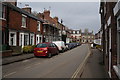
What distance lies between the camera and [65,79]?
7703 millimetres

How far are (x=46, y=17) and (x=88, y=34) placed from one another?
310 ft

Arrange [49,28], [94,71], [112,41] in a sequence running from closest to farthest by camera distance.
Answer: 1. [112,41]
2. [94,71]
3. [49,28]

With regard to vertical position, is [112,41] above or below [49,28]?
below

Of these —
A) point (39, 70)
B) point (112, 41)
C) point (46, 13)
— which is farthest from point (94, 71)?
point (46, 13)

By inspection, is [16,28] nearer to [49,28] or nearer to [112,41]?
[112,41]

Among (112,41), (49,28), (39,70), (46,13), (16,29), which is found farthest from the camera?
(46,13)

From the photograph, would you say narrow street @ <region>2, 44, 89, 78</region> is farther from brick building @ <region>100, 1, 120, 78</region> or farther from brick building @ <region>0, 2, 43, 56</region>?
brick building @ <region>0, 2, 43, 56</region>

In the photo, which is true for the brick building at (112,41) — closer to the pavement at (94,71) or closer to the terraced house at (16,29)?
the pavement at (94,71)

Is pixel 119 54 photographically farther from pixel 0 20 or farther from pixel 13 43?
pixel 13 43

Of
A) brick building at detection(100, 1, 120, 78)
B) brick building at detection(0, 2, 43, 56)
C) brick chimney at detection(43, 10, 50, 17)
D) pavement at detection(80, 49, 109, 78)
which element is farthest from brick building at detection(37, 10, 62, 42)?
brick building at detection(100, 1, 120, 78)

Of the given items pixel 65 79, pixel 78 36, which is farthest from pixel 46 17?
pixel 78 36

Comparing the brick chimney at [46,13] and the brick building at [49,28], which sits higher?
the brick chimney at [46,13]

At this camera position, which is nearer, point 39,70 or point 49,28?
point 39,70

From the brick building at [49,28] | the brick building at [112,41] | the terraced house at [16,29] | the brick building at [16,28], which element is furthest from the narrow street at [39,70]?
the brick building at [49,28]
